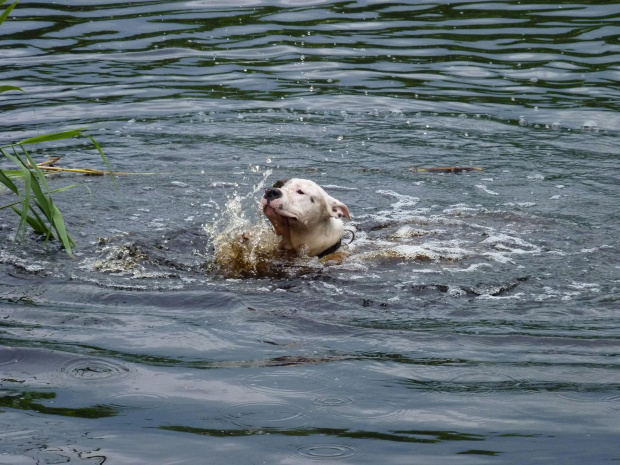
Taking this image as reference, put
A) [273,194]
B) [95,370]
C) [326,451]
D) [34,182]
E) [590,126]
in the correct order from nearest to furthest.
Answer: [326,451] → [95,370] → [34,182] → [273,194] → [590,126]

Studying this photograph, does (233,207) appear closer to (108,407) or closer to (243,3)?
(108,407)

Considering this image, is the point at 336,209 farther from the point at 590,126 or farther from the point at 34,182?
the point at 590,126

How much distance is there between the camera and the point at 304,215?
313 inches

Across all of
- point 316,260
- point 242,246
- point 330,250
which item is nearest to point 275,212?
point 242,246

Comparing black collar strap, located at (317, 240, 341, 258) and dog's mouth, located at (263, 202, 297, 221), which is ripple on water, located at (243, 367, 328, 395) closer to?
dog's mouth, located at (263, 202, 297, 221)

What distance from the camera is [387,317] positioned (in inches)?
253

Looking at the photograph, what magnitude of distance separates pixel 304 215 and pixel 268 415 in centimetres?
334

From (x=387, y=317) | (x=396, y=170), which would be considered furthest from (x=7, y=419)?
(x=396, y=170)

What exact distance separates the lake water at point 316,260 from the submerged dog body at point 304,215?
0.22 m

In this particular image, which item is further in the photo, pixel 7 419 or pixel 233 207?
pixel 233 207

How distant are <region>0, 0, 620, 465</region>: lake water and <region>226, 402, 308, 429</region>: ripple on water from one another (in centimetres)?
1

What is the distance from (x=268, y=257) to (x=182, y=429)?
3.61 meters

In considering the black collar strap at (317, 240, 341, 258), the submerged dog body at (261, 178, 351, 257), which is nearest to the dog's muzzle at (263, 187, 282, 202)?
the submerged dog body at (261, 178, 351, 257)

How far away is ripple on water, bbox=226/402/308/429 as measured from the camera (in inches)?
183
